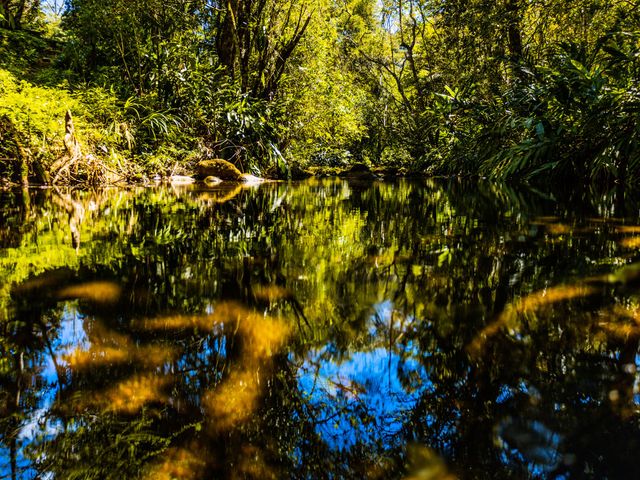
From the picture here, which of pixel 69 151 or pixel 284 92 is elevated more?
pixel 284 92

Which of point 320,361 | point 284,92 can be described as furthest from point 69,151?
point 284,92

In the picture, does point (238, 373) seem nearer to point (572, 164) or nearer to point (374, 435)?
point (374, 435)

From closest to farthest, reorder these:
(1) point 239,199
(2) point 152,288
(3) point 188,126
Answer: (2) point 152,288 < (1) point 239,199 < (3) point 188,126

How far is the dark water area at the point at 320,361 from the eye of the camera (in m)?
0.85

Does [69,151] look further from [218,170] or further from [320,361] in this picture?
[320,361]

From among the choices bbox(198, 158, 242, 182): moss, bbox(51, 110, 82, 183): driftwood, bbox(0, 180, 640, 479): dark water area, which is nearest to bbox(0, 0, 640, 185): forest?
bbox(51, 110, 82, 183): driftwood

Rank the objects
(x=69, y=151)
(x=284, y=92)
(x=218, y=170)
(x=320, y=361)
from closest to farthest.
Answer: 1. (x=320, y=361)
2. (x=69, y=151)
3. (x=218, y=170)
4. (x=284, y=92)

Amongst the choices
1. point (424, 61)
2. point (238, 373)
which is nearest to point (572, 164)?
point (238, 373)

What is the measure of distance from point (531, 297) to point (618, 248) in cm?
115

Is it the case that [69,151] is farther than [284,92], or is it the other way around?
[284,92]

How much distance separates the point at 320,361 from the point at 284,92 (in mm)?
12528

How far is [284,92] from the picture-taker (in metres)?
12.8

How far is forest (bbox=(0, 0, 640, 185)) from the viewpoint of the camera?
625 centimetres

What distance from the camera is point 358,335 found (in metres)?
1.45
